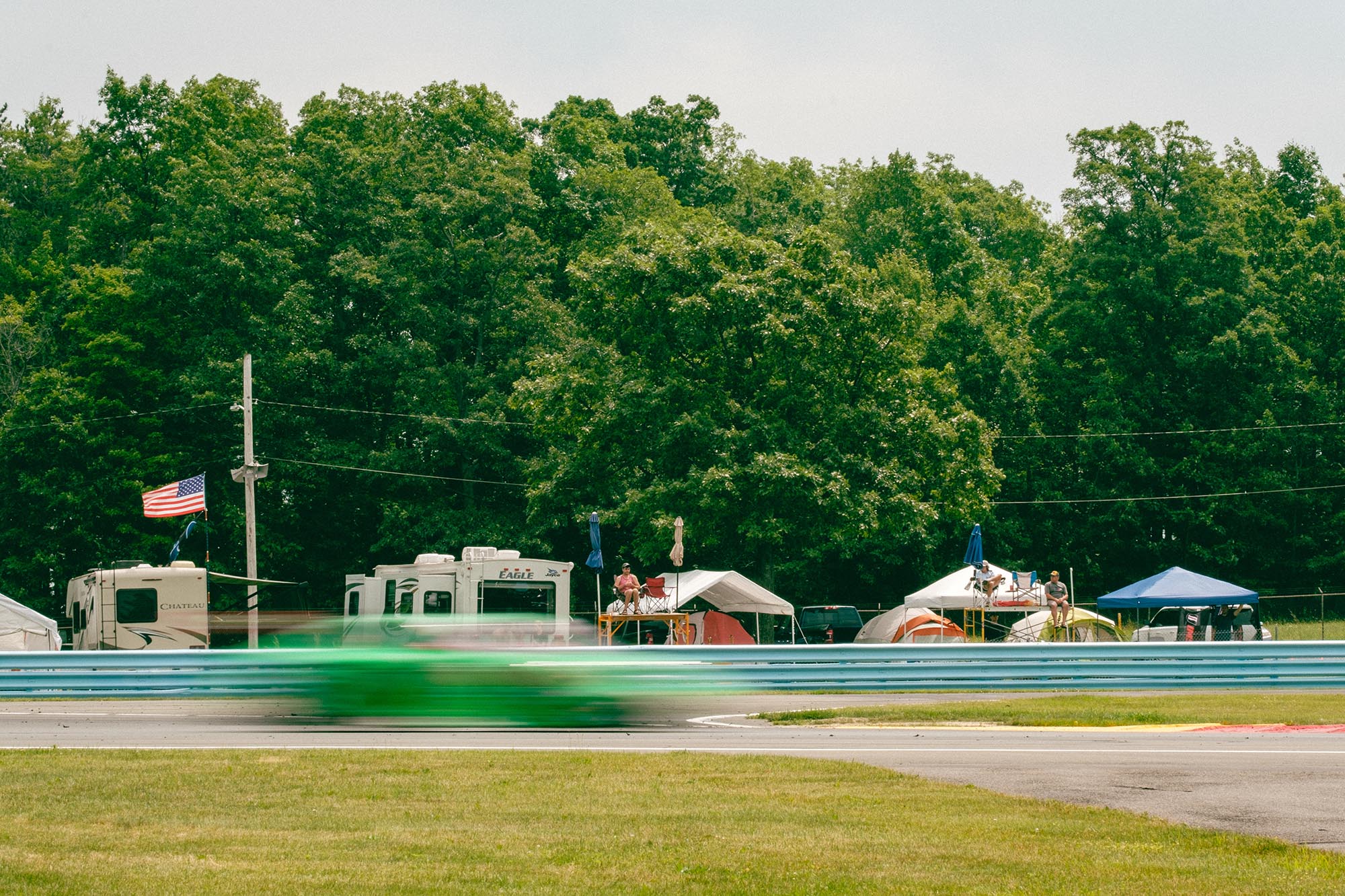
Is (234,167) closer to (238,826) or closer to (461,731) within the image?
(461,731)

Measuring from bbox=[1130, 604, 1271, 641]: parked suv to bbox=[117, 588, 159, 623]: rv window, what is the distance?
2121 cm

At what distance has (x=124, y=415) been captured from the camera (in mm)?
49594

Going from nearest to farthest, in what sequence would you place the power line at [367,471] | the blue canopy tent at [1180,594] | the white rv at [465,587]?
the white rv at [465,587] → the blue canopy tent at [1180,594] → the power line at [367,471]

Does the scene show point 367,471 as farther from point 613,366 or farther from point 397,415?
point 613,366

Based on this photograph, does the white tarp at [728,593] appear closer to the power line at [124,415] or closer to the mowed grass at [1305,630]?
the mowed grass at [1305,630]

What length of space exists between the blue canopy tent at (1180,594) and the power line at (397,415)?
2076 centimetres

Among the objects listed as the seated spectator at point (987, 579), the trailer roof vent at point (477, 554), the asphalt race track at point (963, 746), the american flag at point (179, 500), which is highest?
the american flag at point (179, 500)

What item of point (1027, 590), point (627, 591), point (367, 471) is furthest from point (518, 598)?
point (367, 471)

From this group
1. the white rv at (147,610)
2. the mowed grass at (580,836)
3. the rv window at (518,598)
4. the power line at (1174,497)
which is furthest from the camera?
the power line at (1174,497)

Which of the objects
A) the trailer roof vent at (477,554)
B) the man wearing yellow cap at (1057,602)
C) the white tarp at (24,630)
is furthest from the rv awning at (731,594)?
the white tarp at (24,630)

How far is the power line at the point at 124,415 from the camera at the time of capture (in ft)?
159

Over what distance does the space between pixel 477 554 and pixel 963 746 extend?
1528 cm

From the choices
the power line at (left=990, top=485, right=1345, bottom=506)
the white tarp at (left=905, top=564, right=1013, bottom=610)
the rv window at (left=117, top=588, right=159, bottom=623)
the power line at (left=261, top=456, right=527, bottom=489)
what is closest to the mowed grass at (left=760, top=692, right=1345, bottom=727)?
the rv window at (left=117, top=588, right=159, bottom=623)

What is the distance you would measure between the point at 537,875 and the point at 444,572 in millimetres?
19892
